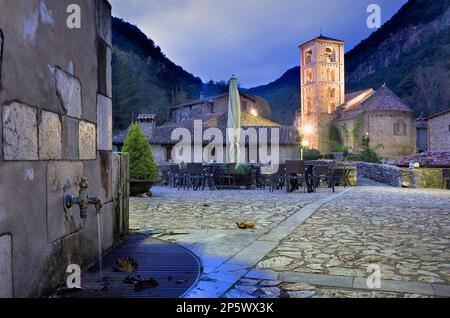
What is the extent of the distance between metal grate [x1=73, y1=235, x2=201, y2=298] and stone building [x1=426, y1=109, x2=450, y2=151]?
30.2 meters

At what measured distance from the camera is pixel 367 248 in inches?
158

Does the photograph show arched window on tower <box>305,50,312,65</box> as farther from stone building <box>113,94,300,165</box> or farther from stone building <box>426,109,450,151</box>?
stone building <box>113,94,300,165</box>

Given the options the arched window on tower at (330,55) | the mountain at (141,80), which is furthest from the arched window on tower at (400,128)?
the mountain at (141,80)

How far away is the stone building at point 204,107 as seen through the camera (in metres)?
39.9

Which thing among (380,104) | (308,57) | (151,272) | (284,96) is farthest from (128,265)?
(284,96)

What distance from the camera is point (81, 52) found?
3293mm

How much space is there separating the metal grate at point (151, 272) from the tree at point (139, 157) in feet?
18.8

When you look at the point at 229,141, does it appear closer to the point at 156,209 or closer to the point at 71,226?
the point at 156,209

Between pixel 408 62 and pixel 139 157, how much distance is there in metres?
57.6

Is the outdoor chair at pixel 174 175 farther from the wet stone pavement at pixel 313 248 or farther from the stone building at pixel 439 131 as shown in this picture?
the stone building at pixel 439 131

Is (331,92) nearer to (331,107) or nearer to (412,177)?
(331,107)
